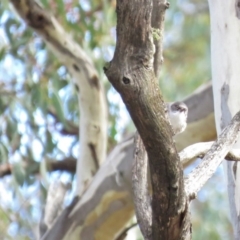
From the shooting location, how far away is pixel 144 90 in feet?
2.33

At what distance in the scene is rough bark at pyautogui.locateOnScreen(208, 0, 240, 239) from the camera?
1329 mm

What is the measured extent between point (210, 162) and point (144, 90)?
0.25 m

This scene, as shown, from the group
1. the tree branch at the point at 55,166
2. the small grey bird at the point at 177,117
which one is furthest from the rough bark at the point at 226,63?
the tree branch at the point at 55,166

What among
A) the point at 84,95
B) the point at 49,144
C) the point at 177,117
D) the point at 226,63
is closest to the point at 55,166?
the point at 49,144

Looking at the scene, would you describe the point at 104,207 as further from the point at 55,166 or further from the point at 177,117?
the point at 177,117

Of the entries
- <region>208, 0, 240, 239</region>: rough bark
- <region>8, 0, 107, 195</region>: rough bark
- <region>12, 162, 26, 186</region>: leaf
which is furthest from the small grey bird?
<region>12, 162, 26, 186</region>: leaf

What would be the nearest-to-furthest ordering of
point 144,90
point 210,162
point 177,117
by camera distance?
point 144,90 → point 210,162 → point 177,117

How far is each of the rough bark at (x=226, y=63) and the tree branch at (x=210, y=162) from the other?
0.33 metres

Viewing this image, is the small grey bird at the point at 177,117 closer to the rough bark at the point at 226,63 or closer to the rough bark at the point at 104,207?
the rough bark at the point at 226,63

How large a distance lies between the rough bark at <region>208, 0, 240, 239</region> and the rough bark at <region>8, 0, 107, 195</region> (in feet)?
2.34

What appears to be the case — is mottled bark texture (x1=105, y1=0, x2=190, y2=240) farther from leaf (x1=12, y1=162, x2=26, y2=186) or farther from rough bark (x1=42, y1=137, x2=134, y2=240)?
leaf (x1=12, y1=162, x2=26, y2=186)

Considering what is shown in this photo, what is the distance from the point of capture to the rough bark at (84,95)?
6.63ft

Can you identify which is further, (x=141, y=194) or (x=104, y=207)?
(x=104, y=207)

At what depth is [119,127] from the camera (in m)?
2.76
